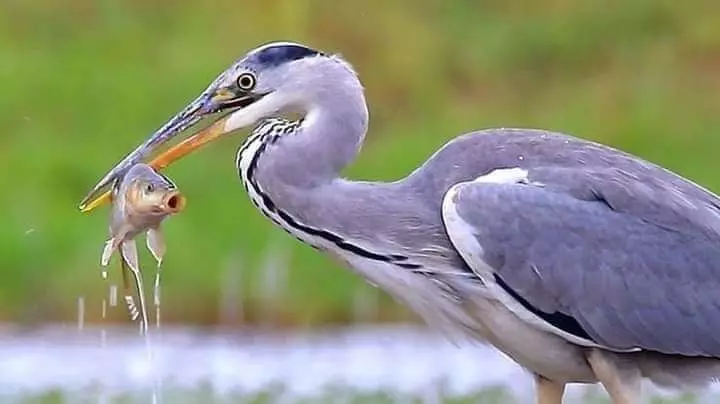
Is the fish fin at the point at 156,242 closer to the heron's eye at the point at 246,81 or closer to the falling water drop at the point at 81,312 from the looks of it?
the heron's eye at the point at 246,81

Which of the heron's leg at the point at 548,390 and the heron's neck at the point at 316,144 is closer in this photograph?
the heron's neck at the point at 316,144

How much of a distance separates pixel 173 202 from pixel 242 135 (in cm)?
707

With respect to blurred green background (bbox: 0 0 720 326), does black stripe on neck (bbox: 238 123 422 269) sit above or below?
above

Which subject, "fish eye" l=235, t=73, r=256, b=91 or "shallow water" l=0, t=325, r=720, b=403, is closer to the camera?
"fish eye" l=235, t=73, r=256, b=91

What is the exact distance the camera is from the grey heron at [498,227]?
655 cm

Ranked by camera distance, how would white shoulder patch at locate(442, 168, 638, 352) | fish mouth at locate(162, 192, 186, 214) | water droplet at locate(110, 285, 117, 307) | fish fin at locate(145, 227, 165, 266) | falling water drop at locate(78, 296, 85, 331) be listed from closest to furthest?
fish mouth at locate(162, 192, 186, 214)
fish fin at locate(145, 227, 165, 266)
white shoulder patch at locate(442, 168, 638, 352)
water droplet at locate(110, 285, 117, 307)
falling water drop at locate(78, 296, 85, 331)

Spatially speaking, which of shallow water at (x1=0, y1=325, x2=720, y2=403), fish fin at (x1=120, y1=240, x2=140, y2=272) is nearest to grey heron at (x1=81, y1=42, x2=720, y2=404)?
fish fin at (x1=120, y1=240, x2=140, y2=272)

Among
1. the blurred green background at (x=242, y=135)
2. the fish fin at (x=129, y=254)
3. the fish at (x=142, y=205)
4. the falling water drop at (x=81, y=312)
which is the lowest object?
the falling water drop at (x=81, y=312)

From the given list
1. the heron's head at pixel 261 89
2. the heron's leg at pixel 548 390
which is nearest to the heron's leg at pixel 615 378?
the heron's leg at pixel 548 390

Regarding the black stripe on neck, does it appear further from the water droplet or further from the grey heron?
the water droplet

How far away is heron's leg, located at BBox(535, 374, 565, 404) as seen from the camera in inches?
268

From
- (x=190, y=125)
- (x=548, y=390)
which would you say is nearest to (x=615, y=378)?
(x=548, y=390)

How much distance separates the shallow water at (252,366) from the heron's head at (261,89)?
1.62 meters

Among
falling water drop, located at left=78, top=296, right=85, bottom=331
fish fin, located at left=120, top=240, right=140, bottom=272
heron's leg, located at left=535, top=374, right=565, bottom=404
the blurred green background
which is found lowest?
falling water drop, located at left=78, top=296, right=85, bottom=331
